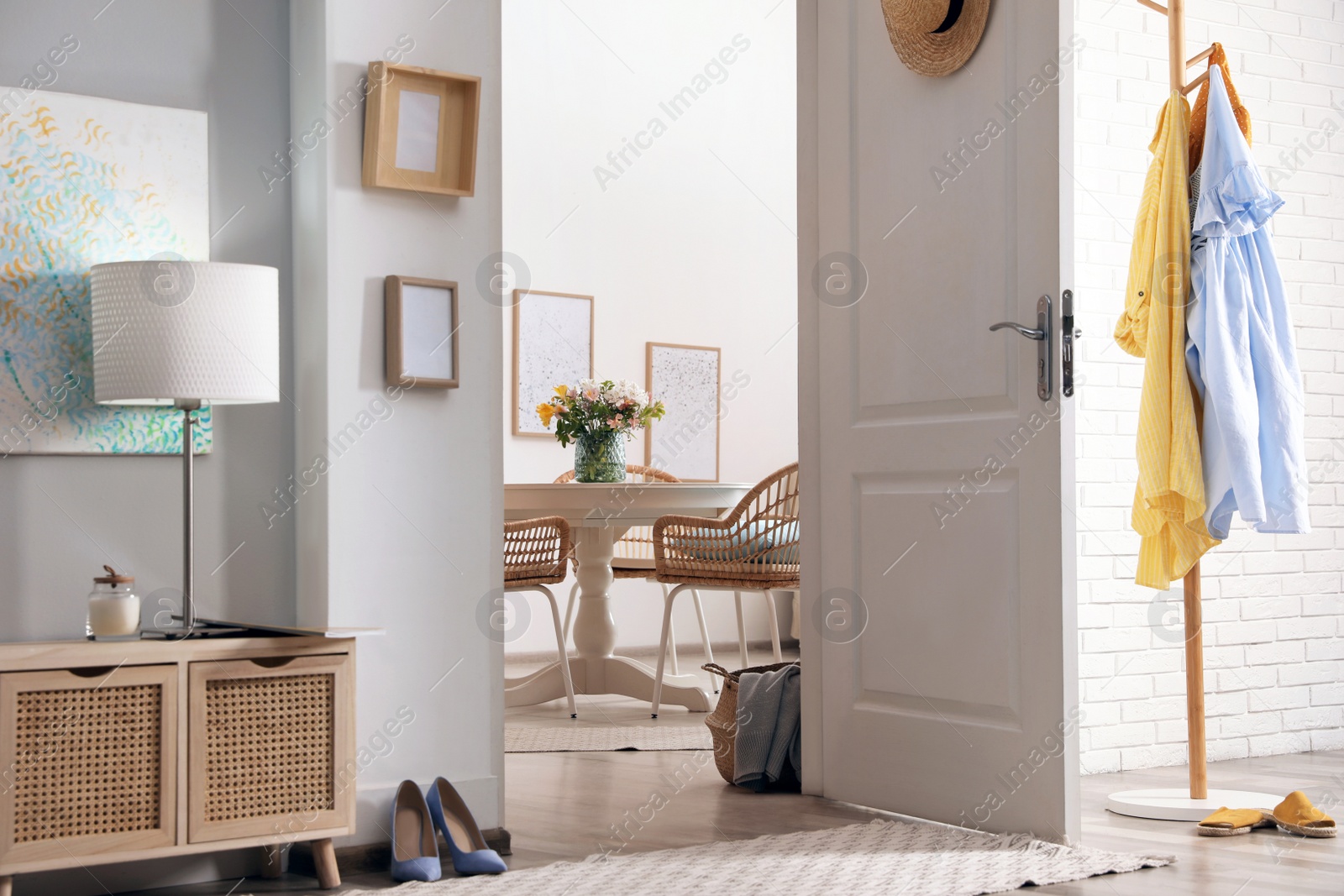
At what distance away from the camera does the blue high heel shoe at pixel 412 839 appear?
2.41 m

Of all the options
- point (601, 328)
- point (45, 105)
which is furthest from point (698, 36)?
point (45, 105)

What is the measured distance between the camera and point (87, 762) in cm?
214

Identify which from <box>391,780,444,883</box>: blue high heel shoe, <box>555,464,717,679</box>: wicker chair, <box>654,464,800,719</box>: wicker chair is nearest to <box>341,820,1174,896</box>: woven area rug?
<box>391,780,444,883</box>: blue high heel shoe

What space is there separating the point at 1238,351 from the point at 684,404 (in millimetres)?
4145

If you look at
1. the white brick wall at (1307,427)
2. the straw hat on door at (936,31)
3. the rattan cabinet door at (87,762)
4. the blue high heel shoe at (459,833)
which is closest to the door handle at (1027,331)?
the straw hat on door at (936,31)

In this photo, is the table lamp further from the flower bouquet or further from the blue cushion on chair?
the flower bouquet

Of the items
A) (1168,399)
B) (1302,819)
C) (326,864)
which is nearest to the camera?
(326,864)

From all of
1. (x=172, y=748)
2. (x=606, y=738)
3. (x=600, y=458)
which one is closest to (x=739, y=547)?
(x=600, y=458)

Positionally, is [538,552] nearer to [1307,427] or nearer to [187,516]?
[187,516]

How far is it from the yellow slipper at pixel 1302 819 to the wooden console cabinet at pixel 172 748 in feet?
6.29

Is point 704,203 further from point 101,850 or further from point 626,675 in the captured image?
point 101,850

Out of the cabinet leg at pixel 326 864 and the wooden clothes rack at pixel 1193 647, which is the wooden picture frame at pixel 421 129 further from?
the wooden clothes rack at pixel 1193 647

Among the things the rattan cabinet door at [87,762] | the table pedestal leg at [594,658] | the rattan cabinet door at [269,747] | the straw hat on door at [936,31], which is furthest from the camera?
the table pedestal leg at [594,658]

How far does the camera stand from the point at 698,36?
6.96 metres
